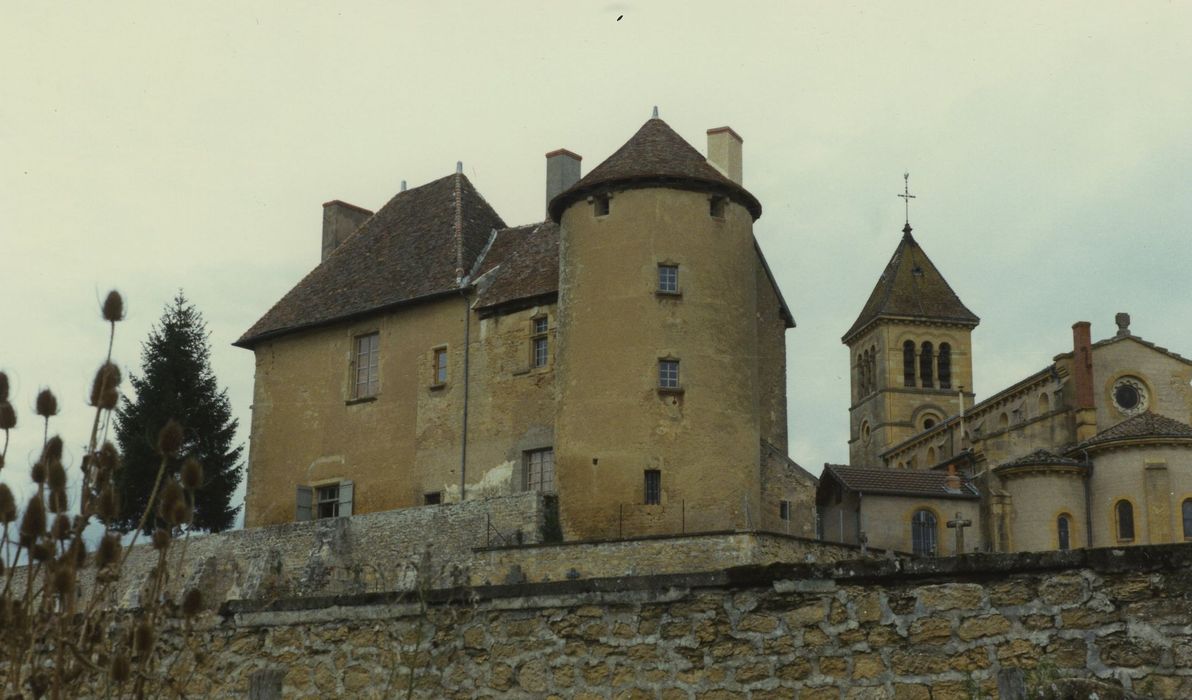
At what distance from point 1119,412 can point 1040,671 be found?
150ft

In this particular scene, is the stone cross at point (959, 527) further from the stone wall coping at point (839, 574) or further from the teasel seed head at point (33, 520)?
the teasel seed head at point (33, 520)

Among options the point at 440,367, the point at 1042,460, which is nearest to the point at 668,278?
the point at 440,367

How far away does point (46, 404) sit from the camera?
5297 millimetres

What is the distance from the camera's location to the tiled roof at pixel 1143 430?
137 feet

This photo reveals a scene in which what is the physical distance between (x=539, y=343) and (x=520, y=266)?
9.04 feet

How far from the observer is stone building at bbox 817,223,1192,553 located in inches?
1624

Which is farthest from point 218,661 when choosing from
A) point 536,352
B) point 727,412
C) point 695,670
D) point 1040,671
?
point 536,352

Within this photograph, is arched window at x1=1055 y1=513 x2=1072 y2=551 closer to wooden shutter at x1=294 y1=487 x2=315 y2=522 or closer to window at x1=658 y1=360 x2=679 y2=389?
window at x1=658 y1=360 x2=679 y2=389

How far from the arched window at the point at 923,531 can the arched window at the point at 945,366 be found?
34243mm

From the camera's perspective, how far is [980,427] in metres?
56.4

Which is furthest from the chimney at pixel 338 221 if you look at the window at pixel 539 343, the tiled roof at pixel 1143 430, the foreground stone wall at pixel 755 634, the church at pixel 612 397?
the foreground stone wall at pixel 755 634

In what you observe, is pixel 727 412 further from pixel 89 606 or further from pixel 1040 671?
pixel 89 606

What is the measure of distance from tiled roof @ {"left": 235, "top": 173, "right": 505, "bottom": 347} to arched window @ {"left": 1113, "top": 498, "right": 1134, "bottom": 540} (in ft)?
65.7

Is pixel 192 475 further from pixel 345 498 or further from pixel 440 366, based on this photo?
pixel 345 498
